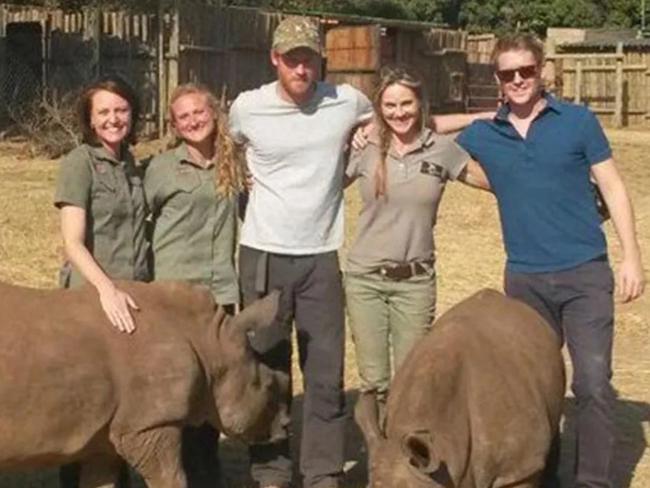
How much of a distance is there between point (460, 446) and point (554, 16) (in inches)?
2656

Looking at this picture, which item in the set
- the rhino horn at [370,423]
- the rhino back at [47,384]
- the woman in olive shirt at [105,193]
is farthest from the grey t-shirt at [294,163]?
the rhino horn at [370,423]

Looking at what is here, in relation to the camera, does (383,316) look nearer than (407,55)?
Yes

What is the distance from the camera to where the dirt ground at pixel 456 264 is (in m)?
7.87

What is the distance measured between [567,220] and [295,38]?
149cm

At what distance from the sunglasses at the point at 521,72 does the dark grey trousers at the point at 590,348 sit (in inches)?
35.6

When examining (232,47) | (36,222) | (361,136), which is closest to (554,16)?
(232,47)

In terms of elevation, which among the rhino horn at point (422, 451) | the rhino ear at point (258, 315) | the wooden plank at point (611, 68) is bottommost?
the rhino horn at point (422, 451)

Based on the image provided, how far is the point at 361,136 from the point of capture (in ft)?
22.8

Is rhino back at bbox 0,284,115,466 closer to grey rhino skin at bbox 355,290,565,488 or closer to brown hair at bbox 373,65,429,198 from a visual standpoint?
grey rhino skin at bbox 355,290,565,488

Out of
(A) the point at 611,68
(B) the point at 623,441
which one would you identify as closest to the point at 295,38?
(B) the point at 623,441

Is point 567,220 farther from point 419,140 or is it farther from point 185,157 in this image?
point 185,157

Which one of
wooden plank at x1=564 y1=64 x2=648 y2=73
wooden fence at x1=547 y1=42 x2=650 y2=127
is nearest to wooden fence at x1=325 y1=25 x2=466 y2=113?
wooden fence at x1=547 y1=42 x2=650 y2=127

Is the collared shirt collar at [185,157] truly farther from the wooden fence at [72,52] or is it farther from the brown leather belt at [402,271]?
the wooden fence at [72,52]

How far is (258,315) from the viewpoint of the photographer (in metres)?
6.37
